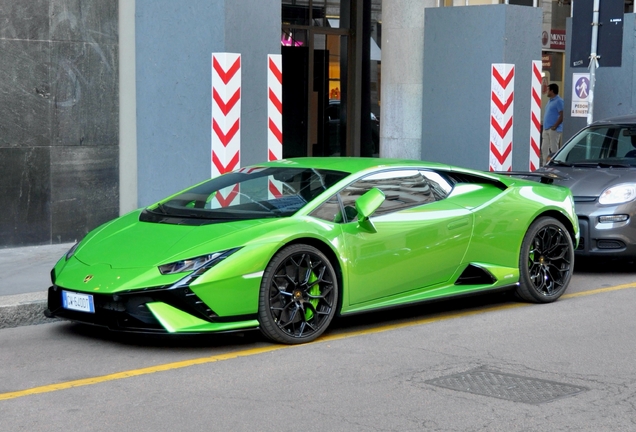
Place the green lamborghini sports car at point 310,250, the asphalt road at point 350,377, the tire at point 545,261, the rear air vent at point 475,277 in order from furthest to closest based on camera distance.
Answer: the tire at point 545,261, the rear air vent at point 475,277, the green lamborghini sports car at point 310,250, the asphalt road at point 350,377

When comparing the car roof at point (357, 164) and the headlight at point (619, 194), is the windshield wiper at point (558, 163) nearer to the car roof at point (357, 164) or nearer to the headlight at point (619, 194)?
the headlight at point (619, 194)

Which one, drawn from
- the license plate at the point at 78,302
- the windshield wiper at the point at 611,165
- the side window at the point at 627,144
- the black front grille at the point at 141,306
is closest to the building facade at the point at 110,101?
the windshield wiper at the point at 611,165

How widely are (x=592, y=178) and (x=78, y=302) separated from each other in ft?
20.0

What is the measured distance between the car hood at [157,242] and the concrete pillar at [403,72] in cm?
1008

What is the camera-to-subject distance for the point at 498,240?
8547 millimetres

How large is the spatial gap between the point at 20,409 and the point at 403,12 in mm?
12806

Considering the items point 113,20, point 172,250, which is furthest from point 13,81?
point 172,250

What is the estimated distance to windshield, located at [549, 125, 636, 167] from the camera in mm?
11562

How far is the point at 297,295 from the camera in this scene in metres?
7.18

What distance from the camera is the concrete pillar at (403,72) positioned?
56.5 feet

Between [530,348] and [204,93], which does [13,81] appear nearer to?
[204,93]

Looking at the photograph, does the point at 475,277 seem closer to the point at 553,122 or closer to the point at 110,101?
the point at 110,101

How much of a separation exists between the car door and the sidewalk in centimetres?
260

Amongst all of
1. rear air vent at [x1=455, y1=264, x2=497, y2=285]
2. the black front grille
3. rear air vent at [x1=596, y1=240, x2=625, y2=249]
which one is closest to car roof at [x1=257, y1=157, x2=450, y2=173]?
rear air vent at [x1=455, y1=264, x2=497, y2=285]
